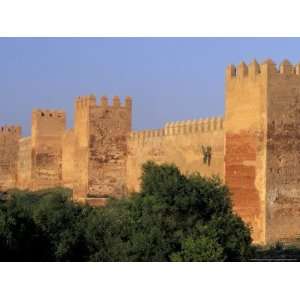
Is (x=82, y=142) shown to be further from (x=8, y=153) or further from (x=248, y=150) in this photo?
(x=8, y=153)

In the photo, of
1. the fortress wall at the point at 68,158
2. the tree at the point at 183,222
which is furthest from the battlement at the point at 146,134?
the tree at the point at 183,222

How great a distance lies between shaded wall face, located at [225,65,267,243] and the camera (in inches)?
1006

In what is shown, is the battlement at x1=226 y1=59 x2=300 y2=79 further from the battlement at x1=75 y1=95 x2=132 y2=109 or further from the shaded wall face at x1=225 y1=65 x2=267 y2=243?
the battlement at x1=75 y1=95 x2=132 y2=109

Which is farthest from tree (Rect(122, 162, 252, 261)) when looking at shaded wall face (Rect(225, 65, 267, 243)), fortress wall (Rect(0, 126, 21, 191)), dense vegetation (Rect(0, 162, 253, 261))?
fortress wall (Rect(0, 126, 21, 191))

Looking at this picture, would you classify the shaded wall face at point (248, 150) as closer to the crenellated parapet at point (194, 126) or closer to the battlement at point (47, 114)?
the crenellated parapet at point (194, 126)

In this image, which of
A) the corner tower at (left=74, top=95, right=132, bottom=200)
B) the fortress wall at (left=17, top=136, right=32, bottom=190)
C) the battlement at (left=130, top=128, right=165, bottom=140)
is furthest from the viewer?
the fortress wall at (left=17, top=136, right=32, bottom=190)

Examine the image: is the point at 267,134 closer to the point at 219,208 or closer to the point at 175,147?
the point at 219,208

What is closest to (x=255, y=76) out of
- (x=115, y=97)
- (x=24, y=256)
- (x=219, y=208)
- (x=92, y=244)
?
(x=219, y=208)

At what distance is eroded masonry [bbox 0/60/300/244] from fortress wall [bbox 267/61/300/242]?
0.03 meters

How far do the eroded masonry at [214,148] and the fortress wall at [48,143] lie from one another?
0.05 m

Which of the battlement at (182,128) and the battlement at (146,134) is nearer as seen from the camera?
the battlement at (182,128)

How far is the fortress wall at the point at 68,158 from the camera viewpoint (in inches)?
1703

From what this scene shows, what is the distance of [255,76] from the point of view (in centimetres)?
2627
